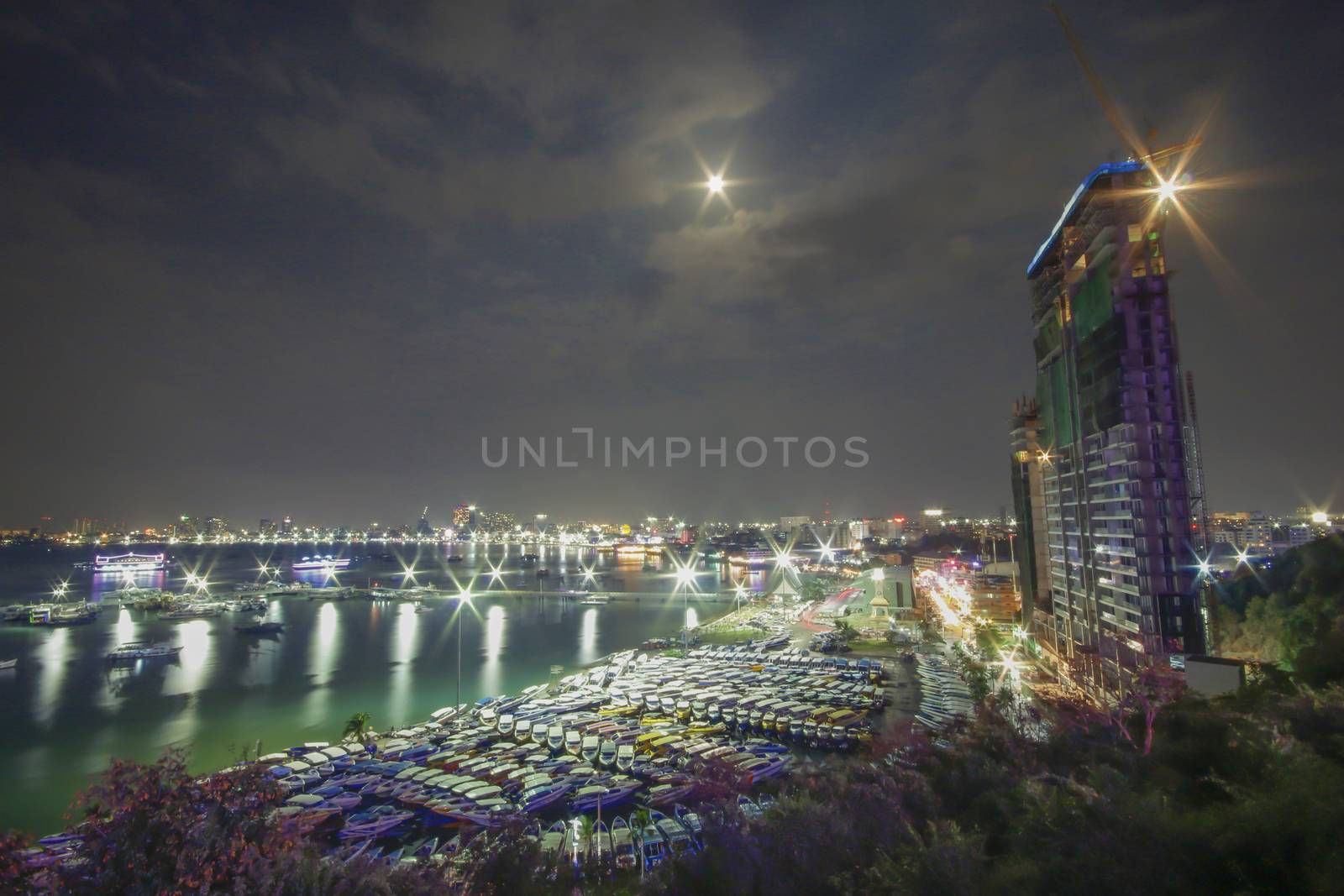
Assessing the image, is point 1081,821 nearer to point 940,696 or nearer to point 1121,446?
point 940,696

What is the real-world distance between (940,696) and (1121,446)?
15.0 feet

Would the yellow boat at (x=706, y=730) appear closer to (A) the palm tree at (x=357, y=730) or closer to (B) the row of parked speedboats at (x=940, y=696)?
(B) the row of parked speedboats at (x=940, y=696)

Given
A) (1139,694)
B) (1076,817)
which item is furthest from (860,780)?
(1139,694)

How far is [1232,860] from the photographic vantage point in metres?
2.55

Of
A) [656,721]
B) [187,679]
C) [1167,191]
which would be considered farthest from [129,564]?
[1167,191]

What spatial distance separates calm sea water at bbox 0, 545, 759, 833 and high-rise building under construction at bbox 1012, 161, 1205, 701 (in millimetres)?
10760

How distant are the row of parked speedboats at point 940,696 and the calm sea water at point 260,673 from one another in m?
7.96

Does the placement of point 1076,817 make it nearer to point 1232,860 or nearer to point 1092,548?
point 1232,860

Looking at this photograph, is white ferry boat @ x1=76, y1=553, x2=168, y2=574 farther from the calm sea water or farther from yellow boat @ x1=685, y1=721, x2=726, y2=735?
yellow boat @ x1=685, y1=721, x2=726, y2=735

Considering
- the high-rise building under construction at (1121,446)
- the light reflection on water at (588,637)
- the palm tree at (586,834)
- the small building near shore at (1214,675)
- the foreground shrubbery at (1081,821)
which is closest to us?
A: the foreground shrubbery at (1081,821)

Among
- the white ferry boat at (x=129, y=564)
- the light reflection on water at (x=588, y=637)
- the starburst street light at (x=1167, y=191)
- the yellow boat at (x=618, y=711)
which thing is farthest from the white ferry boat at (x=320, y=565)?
the starburst street light at (x=1167, y=191)

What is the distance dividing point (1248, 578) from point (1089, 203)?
20.8 feet

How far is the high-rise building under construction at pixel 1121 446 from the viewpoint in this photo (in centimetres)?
904

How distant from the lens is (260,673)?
15055 millimetres
